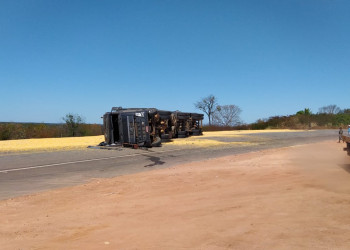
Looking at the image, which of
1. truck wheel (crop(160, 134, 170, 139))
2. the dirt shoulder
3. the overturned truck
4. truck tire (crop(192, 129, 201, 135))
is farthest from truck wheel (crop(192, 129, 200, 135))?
the dirt shoulder

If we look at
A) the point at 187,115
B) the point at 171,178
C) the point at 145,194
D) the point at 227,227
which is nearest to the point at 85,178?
the point at 171,178

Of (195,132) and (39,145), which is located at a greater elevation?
(195,132)

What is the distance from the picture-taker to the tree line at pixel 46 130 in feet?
107

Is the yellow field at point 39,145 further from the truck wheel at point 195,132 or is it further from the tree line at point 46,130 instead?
the truck wheel at point 195,132

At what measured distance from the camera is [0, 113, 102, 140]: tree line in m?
32.5

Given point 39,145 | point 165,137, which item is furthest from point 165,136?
point 39,145

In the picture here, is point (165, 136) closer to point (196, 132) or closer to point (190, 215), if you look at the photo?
point (196, 132)

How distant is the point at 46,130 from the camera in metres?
36.1

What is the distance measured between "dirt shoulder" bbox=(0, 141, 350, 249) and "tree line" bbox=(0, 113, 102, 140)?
27978 mm

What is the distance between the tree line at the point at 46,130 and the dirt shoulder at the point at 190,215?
2798 cm

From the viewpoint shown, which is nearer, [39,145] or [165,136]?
[39,145]

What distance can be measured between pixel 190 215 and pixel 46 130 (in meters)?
34.4

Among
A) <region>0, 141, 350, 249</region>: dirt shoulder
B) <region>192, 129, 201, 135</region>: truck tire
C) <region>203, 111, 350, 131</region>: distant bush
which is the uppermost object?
<region>203, 111, 350, 131</region>: distant bush

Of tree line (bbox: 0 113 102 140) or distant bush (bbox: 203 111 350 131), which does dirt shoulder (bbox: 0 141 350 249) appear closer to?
tree line (bbox: 0 113 102 140)
